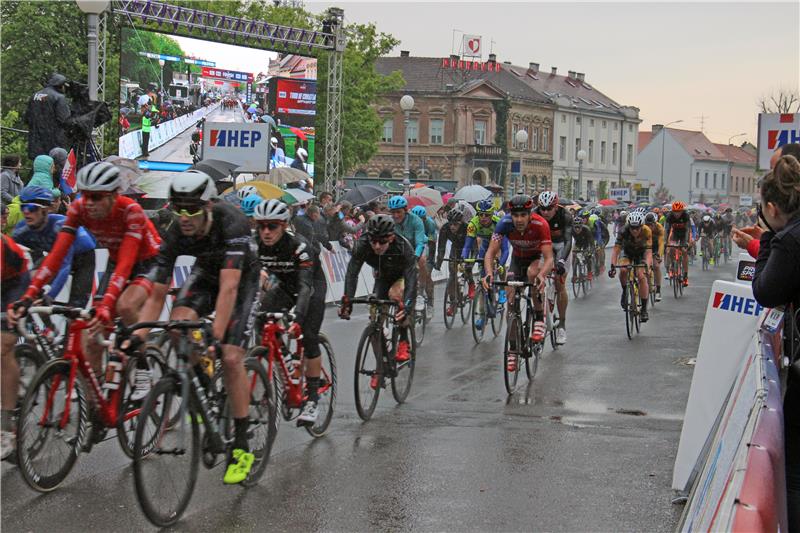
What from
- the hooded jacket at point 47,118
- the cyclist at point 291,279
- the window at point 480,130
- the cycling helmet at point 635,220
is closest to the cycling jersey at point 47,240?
the cyclist at point 291,279

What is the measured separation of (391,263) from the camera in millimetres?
10156

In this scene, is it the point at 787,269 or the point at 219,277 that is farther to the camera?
the point at 219,277

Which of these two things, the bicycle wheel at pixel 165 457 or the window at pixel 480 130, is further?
the window at pixel 480 130

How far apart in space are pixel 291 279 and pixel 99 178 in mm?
1915

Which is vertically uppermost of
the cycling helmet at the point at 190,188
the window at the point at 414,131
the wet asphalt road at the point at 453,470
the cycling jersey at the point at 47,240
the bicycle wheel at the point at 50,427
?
the window at the point at 414,131

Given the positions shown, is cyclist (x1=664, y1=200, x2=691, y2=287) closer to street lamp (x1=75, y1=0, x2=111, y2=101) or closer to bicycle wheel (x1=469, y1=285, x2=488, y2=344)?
bicycle wheel (x1=469, y1=285, x2=488, y2=344)

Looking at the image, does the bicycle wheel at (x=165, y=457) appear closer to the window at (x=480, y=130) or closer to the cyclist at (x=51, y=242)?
the cyclist at (x=51, y=242)

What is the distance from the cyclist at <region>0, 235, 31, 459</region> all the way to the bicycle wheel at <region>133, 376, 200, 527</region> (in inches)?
42.6

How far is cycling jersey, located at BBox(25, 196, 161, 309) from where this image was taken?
704cm

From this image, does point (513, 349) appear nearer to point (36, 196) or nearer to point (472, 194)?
point (36, 196)

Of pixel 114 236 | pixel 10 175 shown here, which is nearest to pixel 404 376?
pixel 114 236

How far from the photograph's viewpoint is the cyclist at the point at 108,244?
6.88 meters

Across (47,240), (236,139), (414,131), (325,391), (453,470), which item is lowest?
(453,470)

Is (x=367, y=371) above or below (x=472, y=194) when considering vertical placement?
below
